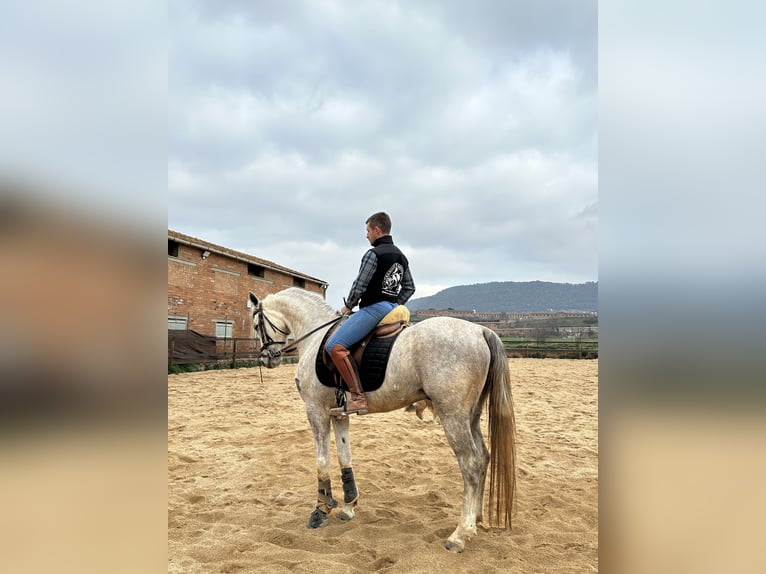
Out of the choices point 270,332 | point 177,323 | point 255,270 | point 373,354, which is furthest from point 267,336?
point 255,270

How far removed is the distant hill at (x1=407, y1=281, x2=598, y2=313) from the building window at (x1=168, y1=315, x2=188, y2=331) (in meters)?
95.1

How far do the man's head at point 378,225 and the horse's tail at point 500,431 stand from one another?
1266mm

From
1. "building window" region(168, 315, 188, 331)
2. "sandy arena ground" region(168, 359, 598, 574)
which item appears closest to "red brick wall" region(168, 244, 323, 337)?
"building window" region(168, 315, 188, 331)

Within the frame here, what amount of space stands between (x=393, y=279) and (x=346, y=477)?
178 centimetres

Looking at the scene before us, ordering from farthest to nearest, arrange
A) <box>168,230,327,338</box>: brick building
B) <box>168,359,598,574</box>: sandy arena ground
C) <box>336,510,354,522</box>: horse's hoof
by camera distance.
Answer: <box>168,230,327,338</box>: brick building → <box>336,510,354,522</box>: horse's hoof → <box>168,359,598,574</box>: sandy arena ground

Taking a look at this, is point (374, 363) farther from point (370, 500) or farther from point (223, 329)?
point (223, 329)

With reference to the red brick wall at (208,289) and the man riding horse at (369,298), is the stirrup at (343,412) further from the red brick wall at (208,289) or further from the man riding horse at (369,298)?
the red brick wall at (208,289)

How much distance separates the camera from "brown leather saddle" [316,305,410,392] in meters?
3.33

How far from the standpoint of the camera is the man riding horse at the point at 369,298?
334 centimetres

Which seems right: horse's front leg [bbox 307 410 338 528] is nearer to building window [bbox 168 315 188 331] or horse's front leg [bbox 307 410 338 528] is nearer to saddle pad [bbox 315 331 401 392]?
saddle pad [bbox 315 331 401 392]

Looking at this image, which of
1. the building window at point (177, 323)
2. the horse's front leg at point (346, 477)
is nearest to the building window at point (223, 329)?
the building window at point (177, 323)
